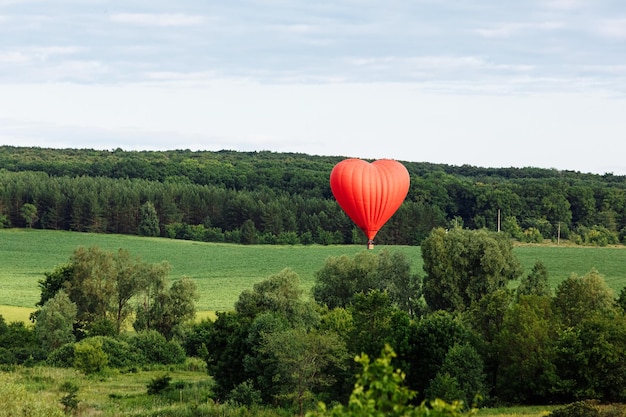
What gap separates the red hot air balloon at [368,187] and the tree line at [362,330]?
5.63 m

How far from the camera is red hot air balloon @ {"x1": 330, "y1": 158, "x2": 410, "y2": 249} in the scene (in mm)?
60031

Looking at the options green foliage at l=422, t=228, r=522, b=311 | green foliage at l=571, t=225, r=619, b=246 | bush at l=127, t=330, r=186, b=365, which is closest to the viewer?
bush at l=127, t=330, r=186, b=365

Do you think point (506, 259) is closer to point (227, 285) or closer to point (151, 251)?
point (227, 285)

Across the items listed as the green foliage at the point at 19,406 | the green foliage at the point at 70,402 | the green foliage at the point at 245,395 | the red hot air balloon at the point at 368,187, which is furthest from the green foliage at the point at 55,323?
the green foliage at the point at 19,406

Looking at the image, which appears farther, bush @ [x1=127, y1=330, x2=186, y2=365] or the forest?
bush @ [x1=127, y1=330, x2=186, y2=365]

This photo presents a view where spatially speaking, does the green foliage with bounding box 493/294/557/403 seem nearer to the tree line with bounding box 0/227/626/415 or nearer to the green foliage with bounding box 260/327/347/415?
the tree line with bounding box 0/227/626/415

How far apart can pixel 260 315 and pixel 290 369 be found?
6.15m

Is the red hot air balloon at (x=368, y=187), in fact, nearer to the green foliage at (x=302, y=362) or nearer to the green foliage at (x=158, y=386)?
the green foliage at (x=302, y=362)

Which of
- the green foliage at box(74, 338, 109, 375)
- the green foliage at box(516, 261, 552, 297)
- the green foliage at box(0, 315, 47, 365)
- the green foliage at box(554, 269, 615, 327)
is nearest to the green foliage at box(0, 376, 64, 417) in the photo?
the green foliage at box(74, 338, 109, 375)

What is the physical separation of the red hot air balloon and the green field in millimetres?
31952

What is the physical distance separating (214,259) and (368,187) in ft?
254

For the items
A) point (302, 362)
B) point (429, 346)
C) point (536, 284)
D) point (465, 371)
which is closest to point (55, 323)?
point (302, 362)

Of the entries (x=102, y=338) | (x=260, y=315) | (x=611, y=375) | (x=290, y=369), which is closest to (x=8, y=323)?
(x=102, y=338)

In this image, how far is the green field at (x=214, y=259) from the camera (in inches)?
4158
